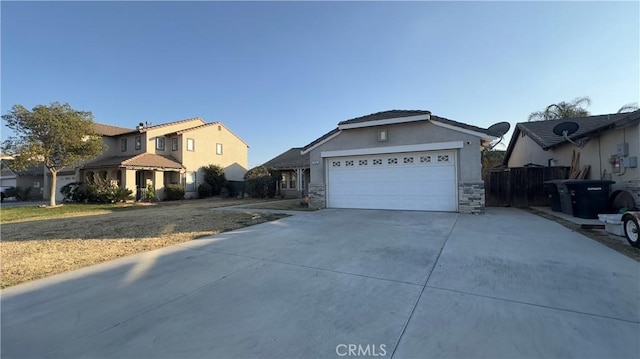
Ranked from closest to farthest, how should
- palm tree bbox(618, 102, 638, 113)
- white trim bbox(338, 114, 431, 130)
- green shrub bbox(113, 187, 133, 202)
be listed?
1. white trim bbox(338, 114, 431, 130)
2. green shrub bbox(113, 187, 133, 202)
3. palm tree bbox(618, 102, 638, 113)

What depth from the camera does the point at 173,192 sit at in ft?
69.8

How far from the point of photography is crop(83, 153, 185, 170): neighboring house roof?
64.5 feet

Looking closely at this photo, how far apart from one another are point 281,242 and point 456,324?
4.25 meters

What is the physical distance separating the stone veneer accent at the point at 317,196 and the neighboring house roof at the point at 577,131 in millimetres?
10281

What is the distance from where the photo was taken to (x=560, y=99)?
23641 millimetres

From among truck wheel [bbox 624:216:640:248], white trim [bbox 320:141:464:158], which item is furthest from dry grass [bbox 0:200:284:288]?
truck wheel [bbox 624:216:640:248]

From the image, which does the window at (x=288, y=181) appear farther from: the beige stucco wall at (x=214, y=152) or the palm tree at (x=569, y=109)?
the palm tree at (x=569, y=109)

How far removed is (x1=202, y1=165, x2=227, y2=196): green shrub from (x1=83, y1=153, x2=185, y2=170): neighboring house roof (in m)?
2.48

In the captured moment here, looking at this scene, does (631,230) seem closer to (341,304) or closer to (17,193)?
(341,304)

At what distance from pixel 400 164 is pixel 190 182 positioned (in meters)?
18.6

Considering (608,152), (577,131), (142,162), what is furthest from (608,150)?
(142,162)

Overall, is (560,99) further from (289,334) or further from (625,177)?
(289,334)

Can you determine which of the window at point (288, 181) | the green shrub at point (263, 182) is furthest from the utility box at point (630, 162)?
the green shrub at point (263, 182)

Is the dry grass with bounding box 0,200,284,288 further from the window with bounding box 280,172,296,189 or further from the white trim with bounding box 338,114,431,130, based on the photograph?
the window with bounding box 280,172,296,189
